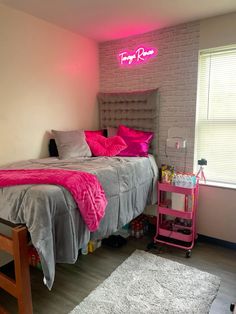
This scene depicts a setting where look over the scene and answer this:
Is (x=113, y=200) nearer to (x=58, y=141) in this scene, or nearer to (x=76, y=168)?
(x=76, y=168)

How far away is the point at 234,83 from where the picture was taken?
8.52 feet

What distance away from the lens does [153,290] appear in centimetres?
200

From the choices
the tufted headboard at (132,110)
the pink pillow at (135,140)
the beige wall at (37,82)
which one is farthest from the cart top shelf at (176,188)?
the beige wall at (37,82)

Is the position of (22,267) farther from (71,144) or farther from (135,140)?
(135,140)

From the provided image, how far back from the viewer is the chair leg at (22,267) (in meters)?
1.47

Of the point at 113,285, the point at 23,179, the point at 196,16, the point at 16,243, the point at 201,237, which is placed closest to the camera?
the point at 16,243

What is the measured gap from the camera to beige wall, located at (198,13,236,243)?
2.49 meters

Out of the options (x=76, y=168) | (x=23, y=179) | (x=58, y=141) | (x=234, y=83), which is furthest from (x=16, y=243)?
(x=234, y=83)

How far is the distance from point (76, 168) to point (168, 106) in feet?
4.91

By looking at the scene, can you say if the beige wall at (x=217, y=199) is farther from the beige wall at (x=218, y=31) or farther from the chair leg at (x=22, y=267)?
the chair leg at (x=22, y=267)

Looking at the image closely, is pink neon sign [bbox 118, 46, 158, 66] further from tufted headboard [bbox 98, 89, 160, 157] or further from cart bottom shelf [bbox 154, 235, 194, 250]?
Answer: cart bottom shelf [bbox 154, 235, 194, 250]

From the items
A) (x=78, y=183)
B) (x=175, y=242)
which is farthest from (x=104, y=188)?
(x=175, y=242)

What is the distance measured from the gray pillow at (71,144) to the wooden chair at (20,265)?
120cm

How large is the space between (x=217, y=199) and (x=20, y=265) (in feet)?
7.08
